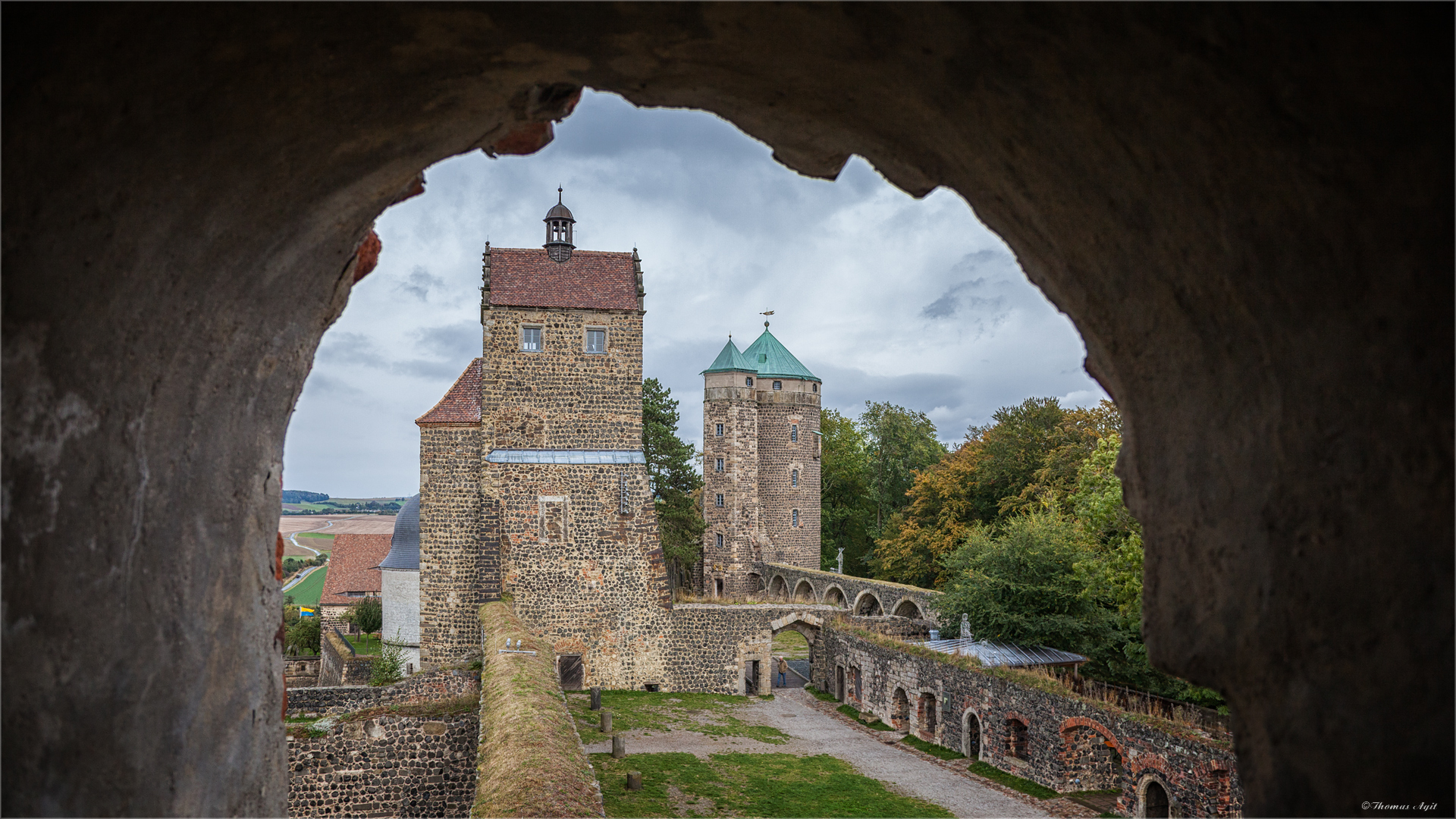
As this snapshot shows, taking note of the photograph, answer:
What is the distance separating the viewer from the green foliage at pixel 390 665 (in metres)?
20.6

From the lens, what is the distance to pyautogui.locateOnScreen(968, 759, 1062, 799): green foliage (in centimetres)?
1614

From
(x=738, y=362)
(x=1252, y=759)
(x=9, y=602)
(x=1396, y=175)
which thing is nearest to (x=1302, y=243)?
(x=1396, y=175)

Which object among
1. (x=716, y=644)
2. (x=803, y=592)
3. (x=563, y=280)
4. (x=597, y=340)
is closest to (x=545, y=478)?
(x=597, y=340)

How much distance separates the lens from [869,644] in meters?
23.5

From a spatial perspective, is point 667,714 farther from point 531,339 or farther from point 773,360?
point 773,360

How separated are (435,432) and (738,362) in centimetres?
2419

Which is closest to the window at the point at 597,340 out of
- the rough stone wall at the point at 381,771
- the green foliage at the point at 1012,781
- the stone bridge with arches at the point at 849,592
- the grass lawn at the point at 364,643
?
the rough stone wall at the point at 381,771

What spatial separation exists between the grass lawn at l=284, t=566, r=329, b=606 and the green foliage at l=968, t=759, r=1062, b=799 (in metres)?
44.0

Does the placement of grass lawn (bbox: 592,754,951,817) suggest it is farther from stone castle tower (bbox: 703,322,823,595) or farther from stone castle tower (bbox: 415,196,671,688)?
stone castle tower (bbox: 703,322,823,595)

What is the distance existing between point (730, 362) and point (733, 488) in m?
6.48

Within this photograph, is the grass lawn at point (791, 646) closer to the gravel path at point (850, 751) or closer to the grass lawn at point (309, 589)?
the gravel path at point (850, 751)

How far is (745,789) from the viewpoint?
15.4 m

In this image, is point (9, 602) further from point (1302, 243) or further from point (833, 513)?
point (833, 513)

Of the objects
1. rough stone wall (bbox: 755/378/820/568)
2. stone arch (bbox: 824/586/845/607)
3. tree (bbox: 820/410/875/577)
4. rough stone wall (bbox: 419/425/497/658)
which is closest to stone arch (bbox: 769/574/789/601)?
rough stone wall (bbox: 755/378/820/568)
